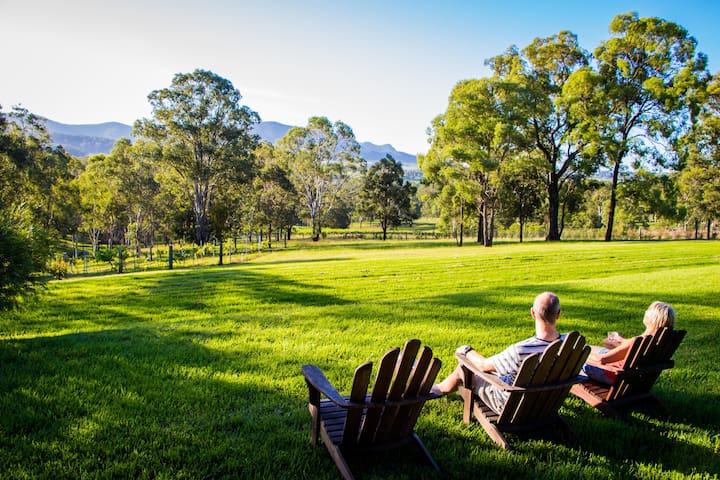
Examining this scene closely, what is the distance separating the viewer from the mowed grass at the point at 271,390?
3.19 metres

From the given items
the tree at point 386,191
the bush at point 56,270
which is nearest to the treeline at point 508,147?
the bush at point 56,270

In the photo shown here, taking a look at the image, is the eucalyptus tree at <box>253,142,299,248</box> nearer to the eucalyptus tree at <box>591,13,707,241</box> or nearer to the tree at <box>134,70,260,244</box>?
the tree at <box>134,70,260,244</box>

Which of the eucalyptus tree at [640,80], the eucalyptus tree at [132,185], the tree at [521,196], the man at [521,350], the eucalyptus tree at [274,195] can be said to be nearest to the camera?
the man at [521,350]

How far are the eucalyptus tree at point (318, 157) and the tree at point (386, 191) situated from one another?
425 centimetres

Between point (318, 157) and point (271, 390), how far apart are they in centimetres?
5452

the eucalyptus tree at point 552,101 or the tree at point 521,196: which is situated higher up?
the eucalyptus tree at point 552,101

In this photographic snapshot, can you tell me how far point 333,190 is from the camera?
6141cm

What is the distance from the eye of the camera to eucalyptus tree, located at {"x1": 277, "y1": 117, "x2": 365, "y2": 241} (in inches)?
2222

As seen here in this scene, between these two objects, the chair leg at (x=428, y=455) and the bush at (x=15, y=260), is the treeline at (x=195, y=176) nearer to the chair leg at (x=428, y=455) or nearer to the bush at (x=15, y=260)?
the bush at (x=15, y=260)

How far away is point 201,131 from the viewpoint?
132 ft

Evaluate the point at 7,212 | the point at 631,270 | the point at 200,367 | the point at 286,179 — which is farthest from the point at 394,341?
the point at 286,179

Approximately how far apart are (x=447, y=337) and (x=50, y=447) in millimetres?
5084

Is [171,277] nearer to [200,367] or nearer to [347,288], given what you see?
[347,288]

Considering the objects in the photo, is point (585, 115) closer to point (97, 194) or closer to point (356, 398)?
point (356, 398)
